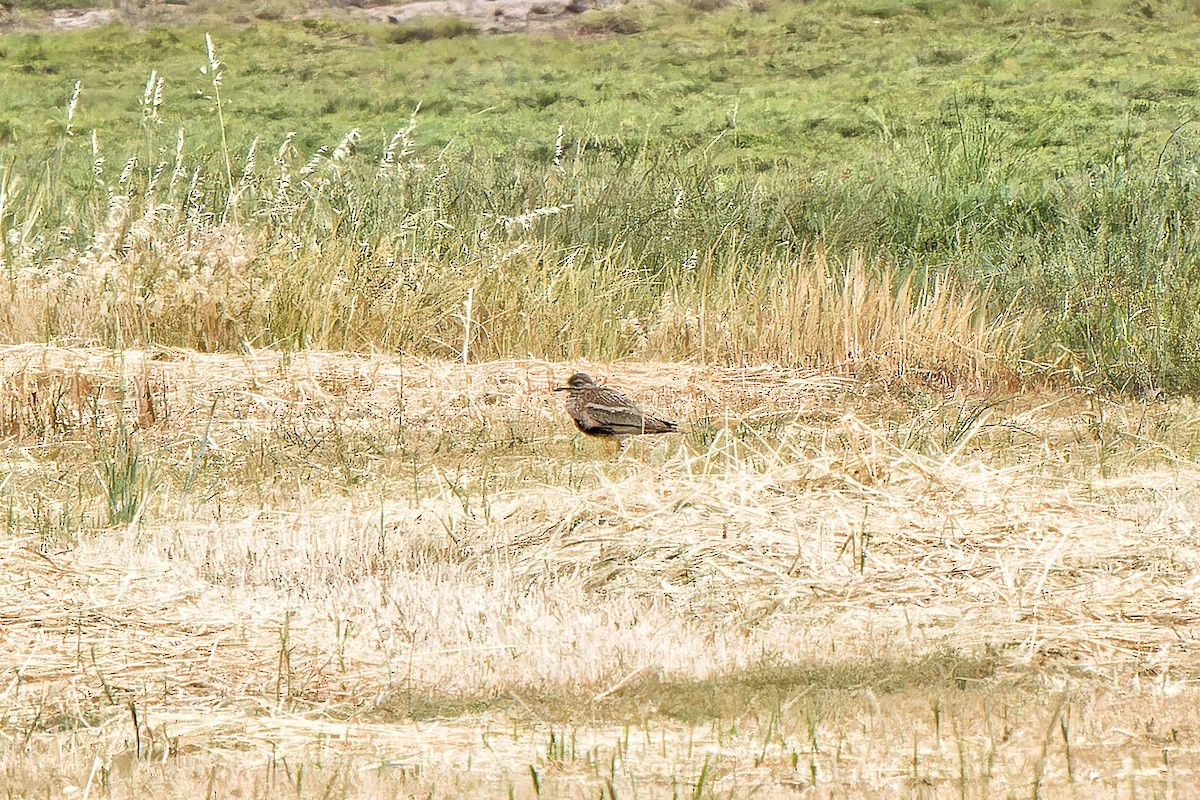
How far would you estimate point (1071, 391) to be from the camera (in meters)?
9.14

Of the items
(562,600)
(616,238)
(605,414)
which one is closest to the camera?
(562,600)

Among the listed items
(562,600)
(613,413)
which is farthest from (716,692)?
(613,413)

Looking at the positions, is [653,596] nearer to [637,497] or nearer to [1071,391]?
[637,497]

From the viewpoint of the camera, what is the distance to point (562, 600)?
5.21 meters

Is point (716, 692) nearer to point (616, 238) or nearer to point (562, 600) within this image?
point (562, 600)

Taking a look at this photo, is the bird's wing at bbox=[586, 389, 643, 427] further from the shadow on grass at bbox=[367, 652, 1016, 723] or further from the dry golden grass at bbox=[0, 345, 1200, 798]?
the shadow on grass at bbox=[367, 652, 1016, 723]

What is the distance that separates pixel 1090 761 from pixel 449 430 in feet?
14.8

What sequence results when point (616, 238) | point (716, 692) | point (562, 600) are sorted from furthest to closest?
point (616, 238), point (562, 600), point (716, 692)

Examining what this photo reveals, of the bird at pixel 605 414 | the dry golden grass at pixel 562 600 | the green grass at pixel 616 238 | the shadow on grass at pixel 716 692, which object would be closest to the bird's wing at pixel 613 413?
the bird at pixel 605 414

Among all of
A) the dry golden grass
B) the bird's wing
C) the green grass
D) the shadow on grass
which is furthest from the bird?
the shadow on grass

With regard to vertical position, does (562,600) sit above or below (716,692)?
below

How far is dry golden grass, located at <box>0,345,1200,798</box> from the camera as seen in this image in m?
3.85

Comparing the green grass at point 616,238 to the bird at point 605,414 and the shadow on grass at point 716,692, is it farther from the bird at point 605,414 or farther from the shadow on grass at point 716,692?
the shadow on grass at point 716,692

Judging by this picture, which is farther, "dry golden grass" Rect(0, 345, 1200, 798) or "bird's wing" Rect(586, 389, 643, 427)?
"bird's wing" Rect(586, 389, 643, 427)
